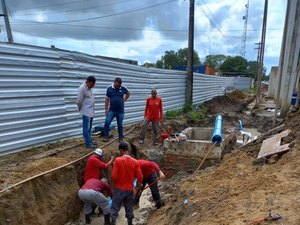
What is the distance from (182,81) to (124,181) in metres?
11.7

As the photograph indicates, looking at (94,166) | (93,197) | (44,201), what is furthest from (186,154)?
(44,201)

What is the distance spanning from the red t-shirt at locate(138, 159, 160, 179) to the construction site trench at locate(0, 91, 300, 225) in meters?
0.71

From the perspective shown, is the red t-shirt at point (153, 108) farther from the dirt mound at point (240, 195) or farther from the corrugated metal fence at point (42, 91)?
the dirt mound at point (240, 195)

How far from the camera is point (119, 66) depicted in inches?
407

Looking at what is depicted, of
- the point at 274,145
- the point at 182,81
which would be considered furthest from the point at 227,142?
the point at 182,81

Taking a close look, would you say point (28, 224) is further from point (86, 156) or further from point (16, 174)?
point (86, 156)

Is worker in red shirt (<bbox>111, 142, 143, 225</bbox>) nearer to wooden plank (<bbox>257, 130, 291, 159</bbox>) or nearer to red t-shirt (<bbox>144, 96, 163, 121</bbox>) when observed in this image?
wooden plank (<bbox>257, 130, 291, 159</bbox>)

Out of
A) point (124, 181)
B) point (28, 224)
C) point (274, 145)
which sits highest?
point (274, 145)

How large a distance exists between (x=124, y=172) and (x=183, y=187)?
155 centimetres

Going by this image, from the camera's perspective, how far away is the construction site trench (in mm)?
4000

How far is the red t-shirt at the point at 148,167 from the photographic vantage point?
20.4 ft

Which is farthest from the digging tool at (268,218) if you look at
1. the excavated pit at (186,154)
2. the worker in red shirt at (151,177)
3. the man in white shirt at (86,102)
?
the excavated pit at (186,154)

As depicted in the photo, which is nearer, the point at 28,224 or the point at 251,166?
the point at 28,224

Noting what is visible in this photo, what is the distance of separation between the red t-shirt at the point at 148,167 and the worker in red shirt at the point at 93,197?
85 centimetres
